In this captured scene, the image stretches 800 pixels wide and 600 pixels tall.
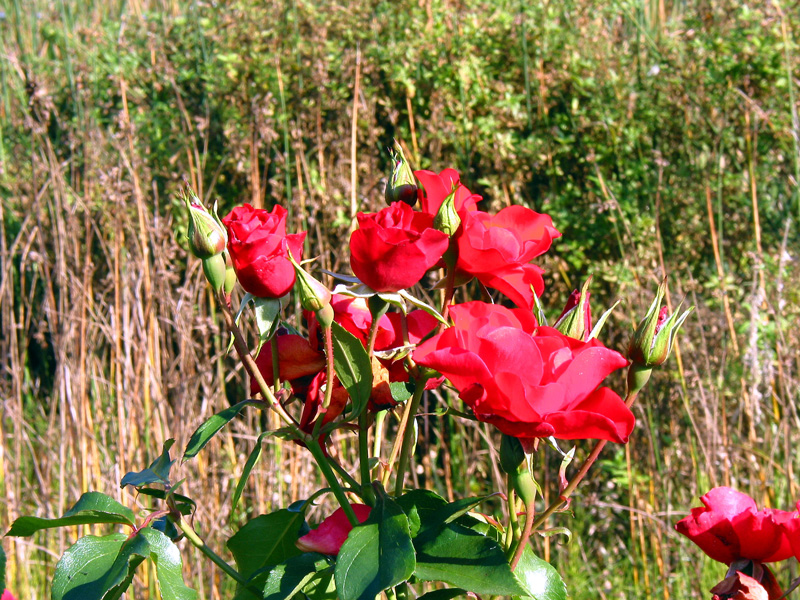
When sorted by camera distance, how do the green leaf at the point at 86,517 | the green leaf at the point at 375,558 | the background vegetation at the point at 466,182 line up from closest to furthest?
the green leaf at the point at 375,558
the green leaf at the point at 86,517
the background vegetation at the point at 466,182

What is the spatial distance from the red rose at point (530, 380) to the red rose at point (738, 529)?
0.48 feet

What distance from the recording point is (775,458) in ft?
5.76

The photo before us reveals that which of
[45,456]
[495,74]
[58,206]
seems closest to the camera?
[58,206]

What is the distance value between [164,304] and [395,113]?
0.84m

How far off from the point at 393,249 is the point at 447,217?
49 millimetres

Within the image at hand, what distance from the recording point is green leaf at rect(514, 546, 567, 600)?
19.8 inches

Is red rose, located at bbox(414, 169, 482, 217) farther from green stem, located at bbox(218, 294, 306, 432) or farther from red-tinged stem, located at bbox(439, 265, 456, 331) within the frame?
green stem, located at bbox(218, 294, 306, 432)

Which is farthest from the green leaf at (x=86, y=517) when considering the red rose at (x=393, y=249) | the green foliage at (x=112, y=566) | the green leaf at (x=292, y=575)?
the red rose at (x=393, y=249)

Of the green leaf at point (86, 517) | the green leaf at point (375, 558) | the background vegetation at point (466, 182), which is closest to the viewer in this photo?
the green leaf at point (375, 558)

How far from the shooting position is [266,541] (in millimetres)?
572

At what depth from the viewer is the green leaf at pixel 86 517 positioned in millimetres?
522

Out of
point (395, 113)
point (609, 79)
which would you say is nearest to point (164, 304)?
point (395, 113)

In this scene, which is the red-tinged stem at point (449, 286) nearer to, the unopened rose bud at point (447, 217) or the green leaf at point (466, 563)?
the unopened rose bud at point (447, 217)

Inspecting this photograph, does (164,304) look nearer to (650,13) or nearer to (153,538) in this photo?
(153,538)
